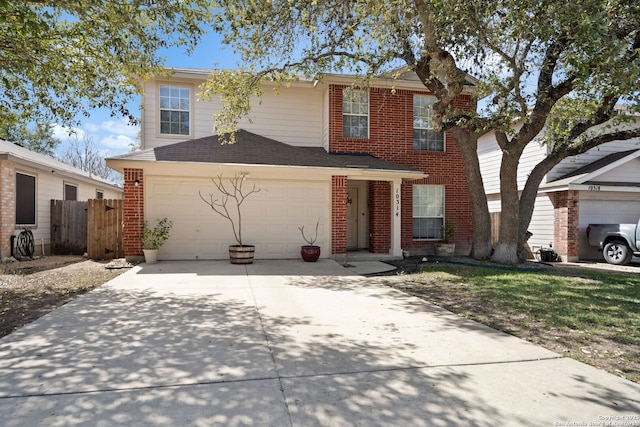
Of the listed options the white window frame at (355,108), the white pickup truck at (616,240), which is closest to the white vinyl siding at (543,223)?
the white pickup truck at (616,240)

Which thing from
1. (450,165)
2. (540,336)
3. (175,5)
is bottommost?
(540,336)

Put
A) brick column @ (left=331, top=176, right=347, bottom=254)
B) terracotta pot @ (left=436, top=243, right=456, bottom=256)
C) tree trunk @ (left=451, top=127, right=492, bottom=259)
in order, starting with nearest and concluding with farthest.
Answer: tree trunk @ (left=451, top=127, right=492, bottom=259), brick column @ (left=331, top=176, right=347, bottom=254), terracotta pot @ (left=436, top=243, right=456, bottom=256)

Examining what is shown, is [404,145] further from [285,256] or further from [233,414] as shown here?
[233,414]

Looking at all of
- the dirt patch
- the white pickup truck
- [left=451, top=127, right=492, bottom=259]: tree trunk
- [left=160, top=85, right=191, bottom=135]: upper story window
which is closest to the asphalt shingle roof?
the white pickup truck

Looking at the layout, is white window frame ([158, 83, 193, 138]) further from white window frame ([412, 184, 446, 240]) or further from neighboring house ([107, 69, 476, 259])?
white window frame ([412, 184, 446, 240])

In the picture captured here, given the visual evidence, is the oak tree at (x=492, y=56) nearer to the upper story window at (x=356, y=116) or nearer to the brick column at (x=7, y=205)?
the upper story window at (x=356, y=116)

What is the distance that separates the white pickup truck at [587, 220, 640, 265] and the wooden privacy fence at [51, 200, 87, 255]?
17429 mm

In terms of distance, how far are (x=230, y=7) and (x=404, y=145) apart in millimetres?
6817

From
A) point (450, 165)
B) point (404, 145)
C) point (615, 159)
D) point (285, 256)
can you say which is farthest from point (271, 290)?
point (615, 159)

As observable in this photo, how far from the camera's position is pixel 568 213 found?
12.0m

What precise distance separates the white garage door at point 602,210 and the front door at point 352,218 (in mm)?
7658

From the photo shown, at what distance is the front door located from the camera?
487 inches

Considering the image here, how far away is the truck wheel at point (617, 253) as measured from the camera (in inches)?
436

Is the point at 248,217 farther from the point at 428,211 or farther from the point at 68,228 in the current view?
the point at 68,228
